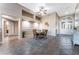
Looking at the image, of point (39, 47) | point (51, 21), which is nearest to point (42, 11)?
point (51, 21)

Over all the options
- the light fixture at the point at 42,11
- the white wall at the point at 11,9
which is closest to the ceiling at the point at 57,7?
the light fixture at the point at 42,11

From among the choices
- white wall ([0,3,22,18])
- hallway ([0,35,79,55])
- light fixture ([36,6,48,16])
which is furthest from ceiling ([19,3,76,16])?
hallway ([0,35,79,55])

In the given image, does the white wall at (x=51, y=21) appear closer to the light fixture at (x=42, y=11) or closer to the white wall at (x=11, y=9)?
the light fixture at (x=42, y=11)

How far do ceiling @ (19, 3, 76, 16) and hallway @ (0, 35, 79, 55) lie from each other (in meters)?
0.67

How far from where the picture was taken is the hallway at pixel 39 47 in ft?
8.64

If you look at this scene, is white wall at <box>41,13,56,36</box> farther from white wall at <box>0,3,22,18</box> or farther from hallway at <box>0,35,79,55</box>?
white wall at <box>0,3,22,18</box>

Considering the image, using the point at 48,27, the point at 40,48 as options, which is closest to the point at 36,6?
the point at 48,27

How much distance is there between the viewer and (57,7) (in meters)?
2.70

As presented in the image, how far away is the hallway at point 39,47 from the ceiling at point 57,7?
2.21 ft

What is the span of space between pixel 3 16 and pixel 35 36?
99 cm

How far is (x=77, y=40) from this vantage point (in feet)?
9.45
